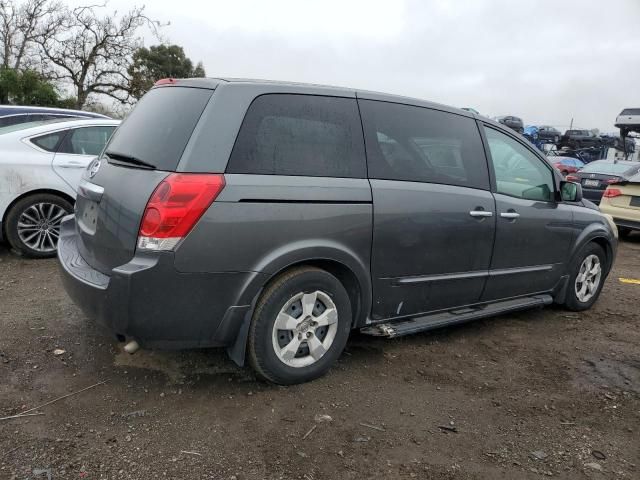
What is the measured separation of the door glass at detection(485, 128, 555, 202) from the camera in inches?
162

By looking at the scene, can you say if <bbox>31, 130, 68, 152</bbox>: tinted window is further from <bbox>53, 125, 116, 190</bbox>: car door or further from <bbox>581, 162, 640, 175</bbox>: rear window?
<bbox>581, 162, 640, 175</bbox>: rear window

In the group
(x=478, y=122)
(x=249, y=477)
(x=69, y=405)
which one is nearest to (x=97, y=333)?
(x=69, y=405)

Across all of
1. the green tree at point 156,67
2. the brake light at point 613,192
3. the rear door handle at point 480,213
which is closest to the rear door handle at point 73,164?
the rear door handle at point 480,213

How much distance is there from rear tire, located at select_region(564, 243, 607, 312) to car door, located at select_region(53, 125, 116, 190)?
5.03 metres

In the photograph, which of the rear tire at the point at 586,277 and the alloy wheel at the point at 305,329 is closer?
the alloy wheel at the point at 305,329

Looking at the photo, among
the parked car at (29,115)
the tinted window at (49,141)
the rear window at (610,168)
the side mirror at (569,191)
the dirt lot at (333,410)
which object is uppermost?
the rear window at (610,168)

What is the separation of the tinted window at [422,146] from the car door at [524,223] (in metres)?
0.22

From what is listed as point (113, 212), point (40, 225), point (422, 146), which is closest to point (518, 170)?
point (422, 146)

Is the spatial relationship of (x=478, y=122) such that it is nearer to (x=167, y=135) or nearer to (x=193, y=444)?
(x=167, y=135)

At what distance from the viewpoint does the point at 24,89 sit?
2072 cm

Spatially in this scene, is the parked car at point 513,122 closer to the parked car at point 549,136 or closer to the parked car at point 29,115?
the parked car at point 549,136

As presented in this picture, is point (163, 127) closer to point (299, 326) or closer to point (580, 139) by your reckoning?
point (299, 326)

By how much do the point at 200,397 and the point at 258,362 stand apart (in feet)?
1.27

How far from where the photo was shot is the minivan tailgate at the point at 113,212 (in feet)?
8.97
